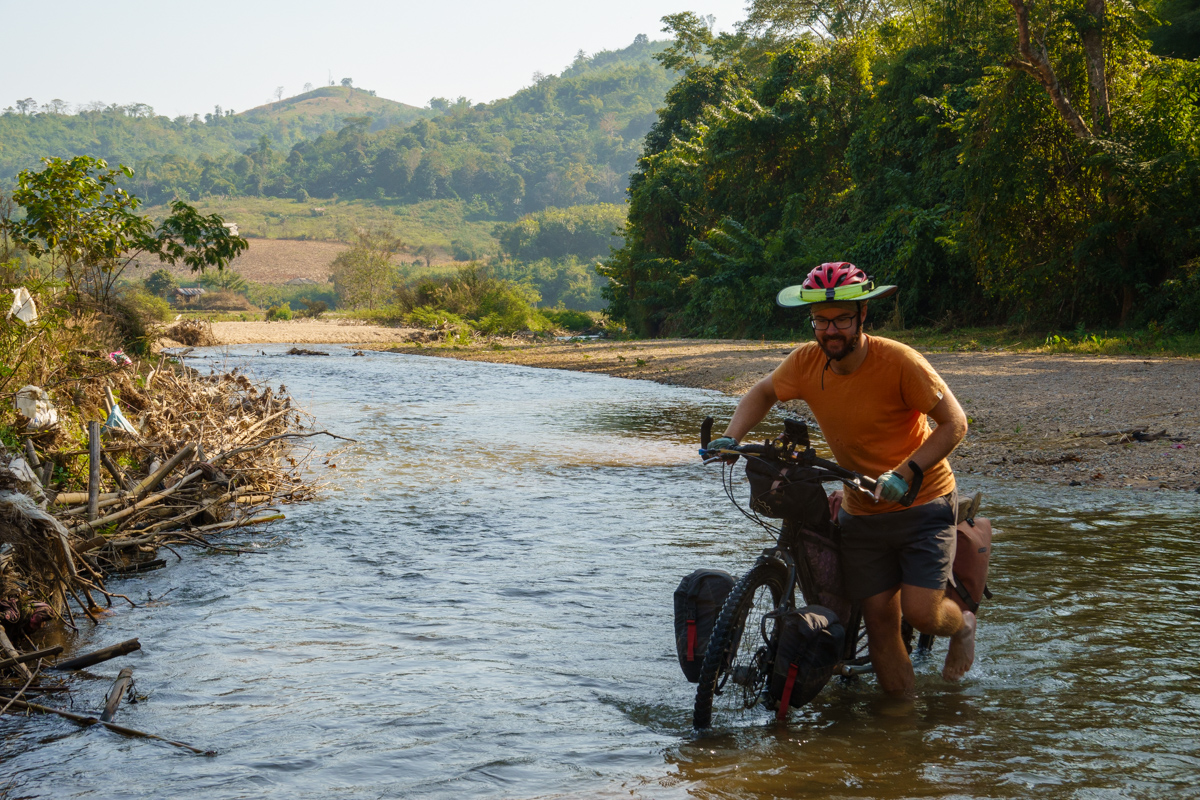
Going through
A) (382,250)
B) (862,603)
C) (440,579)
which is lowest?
(440,579)

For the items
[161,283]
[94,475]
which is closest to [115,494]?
[94,475]

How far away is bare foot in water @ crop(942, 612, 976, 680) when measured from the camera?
459cm

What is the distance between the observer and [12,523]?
5.23 m

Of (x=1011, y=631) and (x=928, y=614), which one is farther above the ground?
(x=928, y=614)

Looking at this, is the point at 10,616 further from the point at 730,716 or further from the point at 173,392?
the point at 173,392

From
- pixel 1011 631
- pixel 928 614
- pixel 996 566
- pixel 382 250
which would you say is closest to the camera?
pixel 928 614

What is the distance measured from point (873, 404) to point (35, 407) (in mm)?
6479

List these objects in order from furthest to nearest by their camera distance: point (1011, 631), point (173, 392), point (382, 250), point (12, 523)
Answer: point (382, 250)
point (173, 392)
point (1011, 631)
point (12, 523)

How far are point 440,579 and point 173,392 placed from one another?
4.64 metres

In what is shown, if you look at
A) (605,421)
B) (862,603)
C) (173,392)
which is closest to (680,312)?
(605,421)

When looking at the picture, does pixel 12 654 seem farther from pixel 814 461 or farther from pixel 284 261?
pixel 284 261

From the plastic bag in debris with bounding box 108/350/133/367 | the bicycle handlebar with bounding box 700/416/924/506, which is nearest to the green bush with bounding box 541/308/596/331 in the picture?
the plastic bag in debris with bounding box 108/350/133/367

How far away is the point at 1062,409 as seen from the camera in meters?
13.2

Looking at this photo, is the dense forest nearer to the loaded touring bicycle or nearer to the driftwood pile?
the driftwood pile
